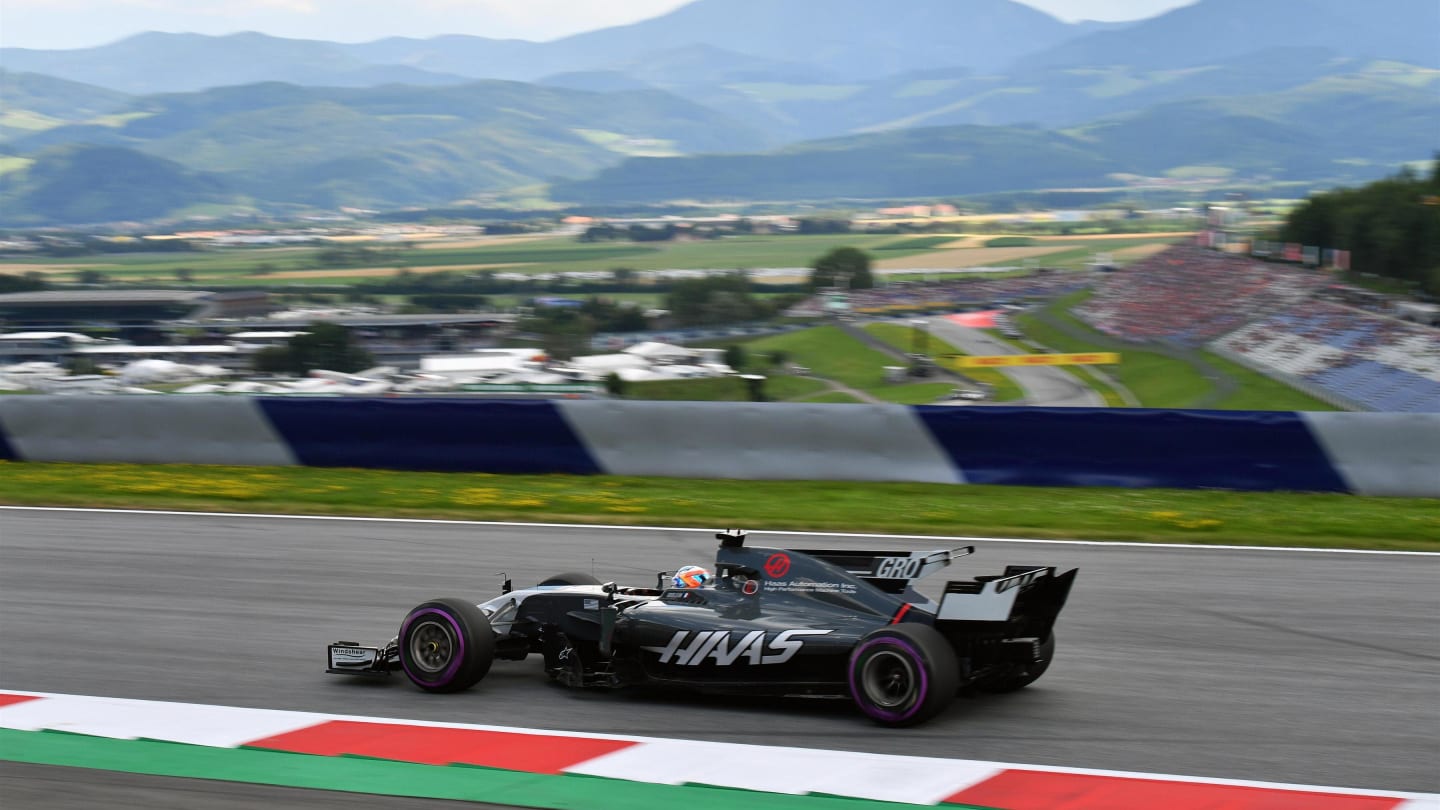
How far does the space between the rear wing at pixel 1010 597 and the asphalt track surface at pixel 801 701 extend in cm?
54

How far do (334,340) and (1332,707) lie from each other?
13449 mm

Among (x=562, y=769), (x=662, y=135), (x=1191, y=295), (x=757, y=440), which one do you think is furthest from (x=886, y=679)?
(x=662, y=135)

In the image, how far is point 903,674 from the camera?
6391 millimetres

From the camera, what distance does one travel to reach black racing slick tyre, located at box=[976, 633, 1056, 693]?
6887mm

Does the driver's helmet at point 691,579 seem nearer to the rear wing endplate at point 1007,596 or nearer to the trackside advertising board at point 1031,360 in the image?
the rear wing endplate at point 1007,596

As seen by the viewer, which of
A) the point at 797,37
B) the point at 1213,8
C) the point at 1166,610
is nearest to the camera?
the point at 1166,610

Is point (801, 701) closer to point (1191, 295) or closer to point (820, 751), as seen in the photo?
point (820, 751)

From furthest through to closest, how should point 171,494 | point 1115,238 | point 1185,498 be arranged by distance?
point 1115,238, point 171,494, point 1185,498

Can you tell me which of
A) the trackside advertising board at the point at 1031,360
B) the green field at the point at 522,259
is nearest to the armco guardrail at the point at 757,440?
the trackside advertising board at the point at 1031,360

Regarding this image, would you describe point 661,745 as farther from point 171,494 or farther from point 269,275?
point 269,275

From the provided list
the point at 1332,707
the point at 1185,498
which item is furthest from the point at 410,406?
the point at 1332,707

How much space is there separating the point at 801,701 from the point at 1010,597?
1.35 meters

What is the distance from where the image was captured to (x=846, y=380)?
15727 mm

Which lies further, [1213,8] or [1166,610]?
[1213,8]
